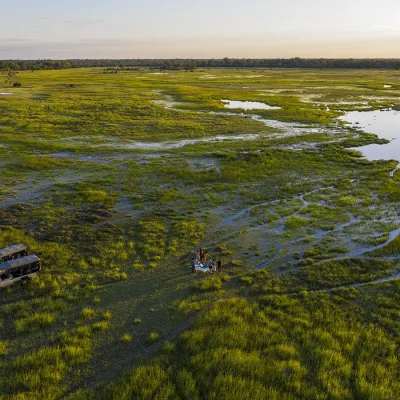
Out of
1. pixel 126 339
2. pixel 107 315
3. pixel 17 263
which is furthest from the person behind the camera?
pixel 17 263

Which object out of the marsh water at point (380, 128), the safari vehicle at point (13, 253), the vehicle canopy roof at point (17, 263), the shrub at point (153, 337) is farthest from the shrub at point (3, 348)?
the marsh water at point (380, 128)

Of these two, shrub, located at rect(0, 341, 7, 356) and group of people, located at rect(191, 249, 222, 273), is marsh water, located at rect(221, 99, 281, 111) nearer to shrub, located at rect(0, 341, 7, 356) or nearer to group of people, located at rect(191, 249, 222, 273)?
group of people, located at rect(191, 249, 222, 273)

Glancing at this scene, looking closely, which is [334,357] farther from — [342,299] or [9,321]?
[9,321]

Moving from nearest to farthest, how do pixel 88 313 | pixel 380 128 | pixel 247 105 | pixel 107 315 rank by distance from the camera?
pixel 107 315 → pixel 88 313 → pixel 380 128 → pixel 247 105

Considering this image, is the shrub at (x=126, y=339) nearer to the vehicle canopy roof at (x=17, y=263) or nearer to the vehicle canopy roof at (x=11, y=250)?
the vehicle canopy roof at (x=17, y=263)

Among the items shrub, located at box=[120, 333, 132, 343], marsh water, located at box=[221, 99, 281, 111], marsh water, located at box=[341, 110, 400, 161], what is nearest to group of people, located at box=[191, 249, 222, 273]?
shrub, located at box=[120, 333, 132, 343]

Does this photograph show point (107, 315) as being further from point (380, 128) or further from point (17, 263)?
point (380, 128)

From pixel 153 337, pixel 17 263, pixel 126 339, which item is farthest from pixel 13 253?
pixel 153 337
